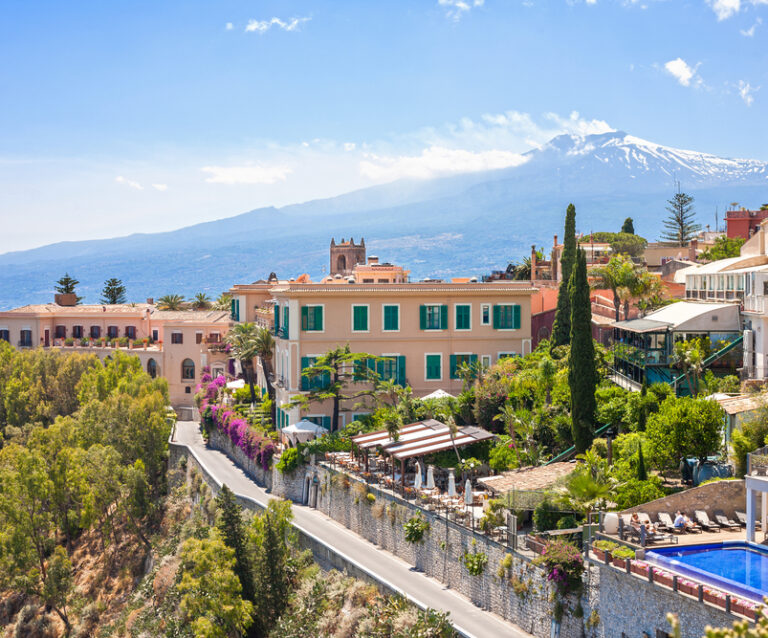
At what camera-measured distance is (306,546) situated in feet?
104

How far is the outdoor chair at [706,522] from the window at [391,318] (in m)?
22.9

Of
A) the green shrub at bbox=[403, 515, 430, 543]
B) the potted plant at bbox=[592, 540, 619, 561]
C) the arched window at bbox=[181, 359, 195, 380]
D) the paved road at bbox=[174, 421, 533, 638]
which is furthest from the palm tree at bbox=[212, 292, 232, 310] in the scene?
the potted plant at bbox=[592, 540, 619, 561]

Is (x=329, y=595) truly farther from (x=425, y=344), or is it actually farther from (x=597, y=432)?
(x=425, y=344)

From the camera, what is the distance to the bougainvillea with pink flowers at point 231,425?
42094 millimetres

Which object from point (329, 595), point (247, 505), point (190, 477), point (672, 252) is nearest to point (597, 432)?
point (329, 595)

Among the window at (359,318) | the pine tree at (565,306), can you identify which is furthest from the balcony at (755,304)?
the window at (359,318)

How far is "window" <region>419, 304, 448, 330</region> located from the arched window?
32.8 meters

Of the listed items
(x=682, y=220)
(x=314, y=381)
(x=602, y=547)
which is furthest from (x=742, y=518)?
(x=682, y=220)

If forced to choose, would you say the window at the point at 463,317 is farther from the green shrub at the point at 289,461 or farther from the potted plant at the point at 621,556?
the potted plant at the point at 621,556

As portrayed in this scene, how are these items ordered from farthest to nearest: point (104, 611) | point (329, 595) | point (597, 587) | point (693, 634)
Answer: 1. point (104, 611)
2. point (329, 595)
3. point (597, 587)
4. point (693, 634)

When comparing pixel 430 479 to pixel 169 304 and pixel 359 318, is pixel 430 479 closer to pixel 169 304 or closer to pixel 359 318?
pixel 359 318

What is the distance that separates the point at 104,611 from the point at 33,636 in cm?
351

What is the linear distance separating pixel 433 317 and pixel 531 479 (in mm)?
18448

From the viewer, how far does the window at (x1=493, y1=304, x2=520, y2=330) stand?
44.8 metres
